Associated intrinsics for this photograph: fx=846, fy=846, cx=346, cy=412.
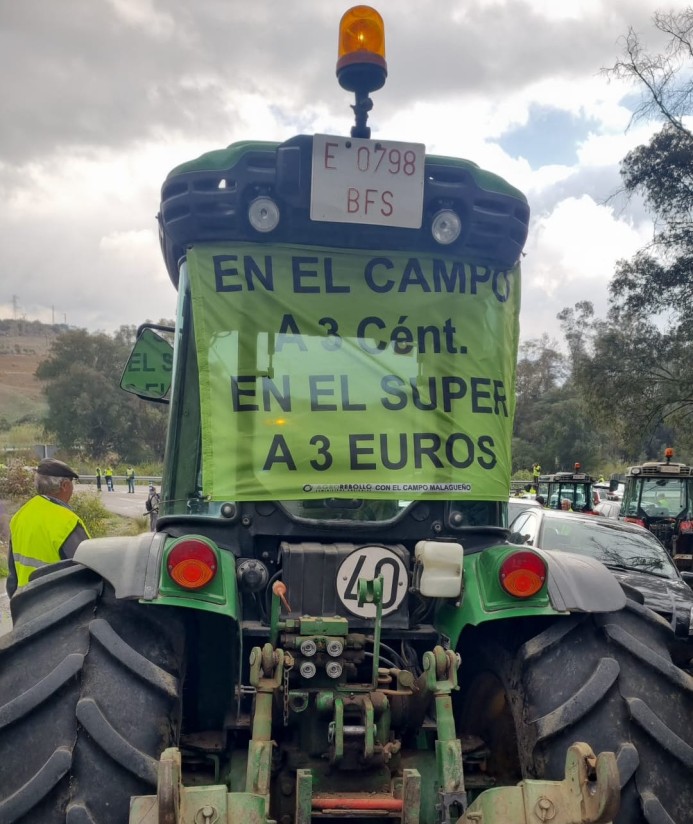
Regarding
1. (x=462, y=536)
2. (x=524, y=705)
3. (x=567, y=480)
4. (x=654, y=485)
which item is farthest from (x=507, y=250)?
(x=567, y=480)

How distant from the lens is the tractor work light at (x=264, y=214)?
11.7 ft

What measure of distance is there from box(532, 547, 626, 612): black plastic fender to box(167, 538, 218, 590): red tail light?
4.10 feet

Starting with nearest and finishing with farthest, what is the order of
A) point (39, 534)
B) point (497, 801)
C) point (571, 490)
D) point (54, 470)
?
point (497, 801), point (39, 534), point (54, 470), point (571, 490)

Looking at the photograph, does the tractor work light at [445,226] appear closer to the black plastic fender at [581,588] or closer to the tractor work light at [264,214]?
the tractor work light at [264,214]

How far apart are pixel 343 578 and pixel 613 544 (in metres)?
7.01

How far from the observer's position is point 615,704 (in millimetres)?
3064

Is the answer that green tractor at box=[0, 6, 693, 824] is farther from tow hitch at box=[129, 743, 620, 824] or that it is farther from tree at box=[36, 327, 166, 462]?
tree at box=[36, 327, 166, 462]

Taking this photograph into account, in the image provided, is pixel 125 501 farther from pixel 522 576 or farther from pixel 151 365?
pixel 522 576

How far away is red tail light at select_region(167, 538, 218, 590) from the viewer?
3051 mm

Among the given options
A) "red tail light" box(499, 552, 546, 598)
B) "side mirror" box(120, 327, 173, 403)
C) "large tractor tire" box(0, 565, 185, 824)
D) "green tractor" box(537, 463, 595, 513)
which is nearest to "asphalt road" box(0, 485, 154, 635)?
"side mirror" box(120, 327, 173, 403)

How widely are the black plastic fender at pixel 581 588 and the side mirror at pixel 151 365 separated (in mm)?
2249

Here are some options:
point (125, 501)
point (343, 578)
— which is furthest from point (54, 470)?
point (125, 501)

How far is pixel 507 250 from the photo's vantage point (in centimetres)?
385

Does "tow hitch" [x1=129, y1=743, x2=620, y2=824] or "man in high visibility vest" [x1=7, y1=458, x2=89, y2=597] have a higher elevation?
"man in high visibility vest" [x1=7, y1=458, x2=89, y2=597]
